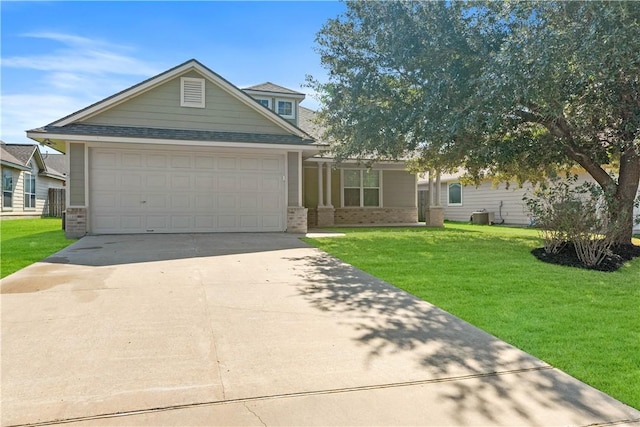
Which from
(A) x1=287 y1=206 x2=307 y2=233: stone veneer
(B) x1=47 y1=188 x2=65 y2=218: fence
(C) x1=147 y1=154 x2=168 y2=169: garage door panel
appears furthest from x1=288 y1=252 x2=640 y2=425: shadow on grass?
(B) x1=47 y1=188 x2=65 y2=218: fence

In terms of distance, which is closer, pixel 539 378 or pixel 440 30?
pixel 539 378

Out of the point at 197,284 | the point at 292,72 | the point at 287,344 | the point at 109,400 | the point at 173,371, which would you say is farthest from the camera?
the point at 292,72

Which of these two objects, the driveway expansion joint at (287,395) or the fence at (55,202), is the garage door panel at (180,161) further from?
the fence at (55,202)

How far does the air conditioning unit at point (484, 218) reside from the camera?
22578mm

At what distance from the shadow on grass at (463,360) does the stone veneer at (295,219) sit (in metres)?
8.10

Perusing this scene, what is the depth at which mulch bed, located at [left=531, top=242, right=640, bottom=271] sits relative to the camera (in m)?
7.91

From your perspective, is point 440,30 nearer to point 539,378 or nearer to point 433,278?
point 433,278

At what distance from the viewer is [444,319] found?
469cm

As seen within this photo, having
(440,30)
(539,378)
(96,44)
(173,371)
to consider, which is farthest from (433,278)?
(96,44)

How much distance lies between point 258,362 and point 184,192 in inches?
420

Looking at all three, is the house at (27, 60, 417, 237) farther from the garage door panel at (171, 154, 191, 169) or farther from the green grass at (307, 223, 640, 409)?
the green grass at (307, 223, 640, 409)

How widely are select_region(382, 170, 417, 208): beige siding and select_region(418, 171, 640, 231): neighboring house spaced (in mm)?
1776

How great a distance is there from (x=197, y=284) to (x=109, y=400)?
3451mm

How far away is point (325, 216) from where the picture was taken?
18.3m
